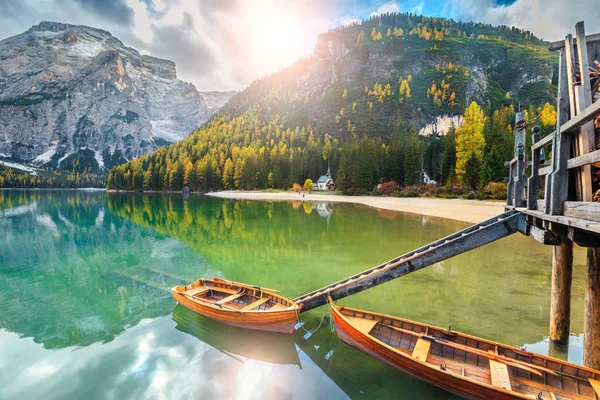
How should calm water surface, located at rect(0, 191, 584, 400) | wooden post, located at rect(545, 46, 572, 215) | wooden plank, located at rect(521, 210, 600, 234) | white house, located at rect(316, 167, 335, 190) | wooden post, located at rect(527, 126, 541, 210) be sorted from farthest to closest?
white house, located at rect(316, 167, 335, 190), calm water surface, located at rect(0, 191, 584, 400), wooden post, located at rect(527, 126, 541, 210), wooden post, located at rect(545, 46, 572, 215), wooden plank, located at rect(521, 210, 600, 234)

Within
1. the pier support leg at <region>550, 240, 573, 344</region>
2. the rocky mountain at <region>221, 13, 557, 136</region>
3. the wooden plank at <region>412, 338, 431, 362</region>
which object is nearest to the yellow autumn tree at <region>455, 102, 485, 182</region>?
the pier support leg at <region>550, 240, 573, 344</region>

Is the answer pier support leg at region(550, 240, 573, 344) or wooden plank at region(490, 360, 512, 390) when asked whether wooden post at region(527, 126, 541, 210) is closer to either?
pier support leg at region(550, 240, 573, 344)

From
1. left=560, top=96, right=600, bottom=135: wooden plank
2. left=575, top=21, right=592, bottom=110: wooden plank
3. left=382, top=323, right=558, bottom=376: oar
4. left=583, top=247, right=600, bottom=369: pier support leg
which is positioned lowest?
left=382, top=323, right=558, bottom=376: oar

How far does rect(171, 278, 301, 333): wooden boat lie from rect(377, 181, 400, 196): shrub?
72028mm

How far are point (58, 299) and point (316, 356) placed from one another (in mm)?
14667

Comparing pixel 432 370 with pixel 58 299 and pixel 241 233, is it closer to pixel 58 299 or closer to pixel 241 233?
pixel 58 299

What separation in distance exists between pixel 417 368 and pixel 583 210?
5.02 m

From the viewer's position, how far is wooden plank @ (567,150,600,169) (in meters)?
4.34

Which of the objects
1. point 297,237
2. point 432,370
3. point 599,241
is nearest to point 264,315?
point 432,370

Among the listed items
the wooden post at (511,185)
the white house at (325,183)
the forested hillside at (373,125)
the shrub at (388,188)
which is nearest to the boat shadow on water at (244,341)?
the wooden post at (511,185)

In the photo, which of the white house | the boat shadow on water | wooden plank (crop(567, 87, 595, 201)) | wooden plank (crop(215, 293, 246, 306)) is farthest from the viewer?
the white house

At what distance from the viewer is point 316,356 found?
911 centimetres

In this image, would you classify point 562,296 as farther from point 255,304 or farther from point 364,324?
point 255,304

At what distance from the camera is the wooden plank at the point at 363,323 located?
8500mm
